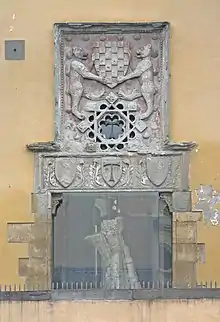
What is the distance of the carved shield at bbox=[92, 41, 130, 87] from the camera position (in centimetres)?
726

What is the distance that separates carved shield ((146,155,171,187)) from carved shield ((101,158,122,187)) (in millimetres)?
282

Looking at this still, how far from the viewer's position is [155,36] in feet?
23.8

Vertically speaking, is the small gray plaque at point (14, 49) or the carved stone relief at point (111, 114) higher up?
the small gray plaque at point (14, 49)

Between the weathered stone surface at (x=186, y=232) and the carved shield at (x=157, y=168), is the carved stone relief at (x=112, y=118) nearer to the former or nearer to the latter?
the carved shield at (x=157, y=168)

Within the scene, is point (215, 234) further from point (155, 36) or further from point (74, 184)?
point (155, 36)

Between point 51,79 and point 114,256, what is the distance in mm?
1822

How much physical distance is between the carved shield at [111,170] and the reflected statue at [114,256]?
48 centimetres

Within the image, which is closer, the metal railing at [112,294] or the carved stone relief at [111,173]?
the metal railing at [112,294]

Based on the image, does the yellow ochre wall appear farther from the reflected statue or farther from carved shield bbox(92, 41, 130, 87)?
the reflected statue

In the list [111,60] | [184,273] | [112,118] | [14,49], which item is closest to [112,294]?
[184,273]

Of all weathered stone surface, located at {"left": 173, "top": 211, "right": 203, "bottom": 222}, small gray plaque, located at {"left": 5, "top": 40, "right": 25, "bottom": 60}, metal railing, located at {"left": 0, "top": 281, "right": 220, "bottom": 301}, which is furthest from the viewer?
small gray plaque, located at {"left": 5, "top": 40, "right": 25, "bottom": 60}

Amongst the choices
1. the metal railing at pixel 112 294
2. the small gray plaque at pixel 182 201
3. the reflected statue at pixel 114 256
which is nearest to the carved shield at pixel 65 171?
the reflected statue at pixel 114 256

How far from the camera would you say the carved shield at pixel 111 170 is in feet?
23.4

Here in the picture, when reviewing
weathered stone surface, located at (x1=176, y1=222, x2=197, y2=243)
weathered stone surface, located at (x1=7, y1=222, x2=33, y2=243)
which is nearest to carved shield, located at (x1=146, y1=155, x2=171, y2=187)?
weathered stone surface, located at (x1=176, y1=222, x2=197, y2=243)
